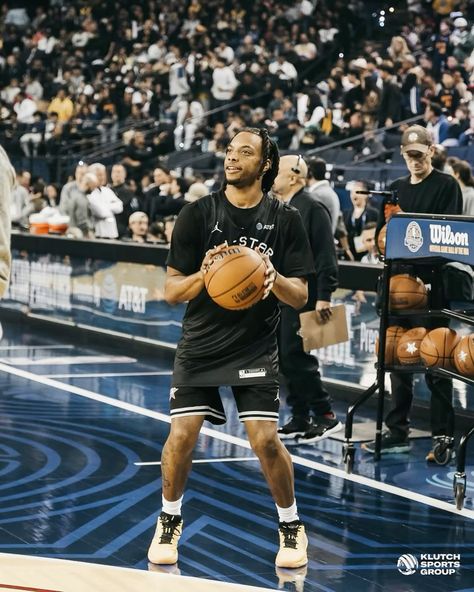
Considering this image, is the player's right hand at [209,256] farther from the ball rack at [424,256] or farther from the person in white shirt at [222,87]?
the person in white shirt at [222,87]

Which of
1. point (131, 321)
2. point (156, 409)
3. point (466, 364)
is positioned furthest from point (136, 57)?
point (466, 364)

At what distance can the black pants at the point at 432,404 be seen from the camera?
7375mm

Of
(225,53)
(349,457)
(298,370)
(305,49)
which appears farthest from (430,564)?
(225,53)

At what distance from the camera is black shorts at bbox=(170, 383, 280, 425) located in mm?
5078

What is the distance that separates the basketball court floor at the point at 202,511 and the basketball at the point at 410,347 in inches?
27.2

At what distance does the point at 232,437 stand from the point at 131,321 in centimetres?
430

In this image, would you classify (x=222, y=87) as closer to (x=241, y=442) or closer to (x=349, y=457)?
(x=241, y=442)

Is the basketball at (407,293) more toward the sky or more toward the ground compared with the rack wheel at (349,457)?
more toward the sky

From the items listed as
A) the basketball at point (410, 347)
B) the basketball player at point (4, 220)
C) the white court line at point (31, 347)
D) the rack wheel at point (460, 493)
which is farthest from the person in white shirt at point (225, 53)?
the basketball player at point (4, 220)

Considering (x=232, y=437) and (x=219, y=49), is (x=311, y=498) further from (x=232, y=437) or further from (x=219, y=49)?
(x=219, y=49)

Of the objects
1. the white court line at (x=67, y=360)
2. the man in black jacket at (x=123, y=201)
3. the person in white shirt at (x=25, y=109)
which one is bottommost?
the white court line at (x=67, y=360)

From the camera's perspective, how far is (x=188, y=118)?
21.7 m

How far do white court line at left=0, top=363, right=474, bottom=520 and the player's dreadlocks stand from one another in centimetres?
225

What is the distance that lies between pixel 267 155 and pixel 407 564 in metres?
1.98
